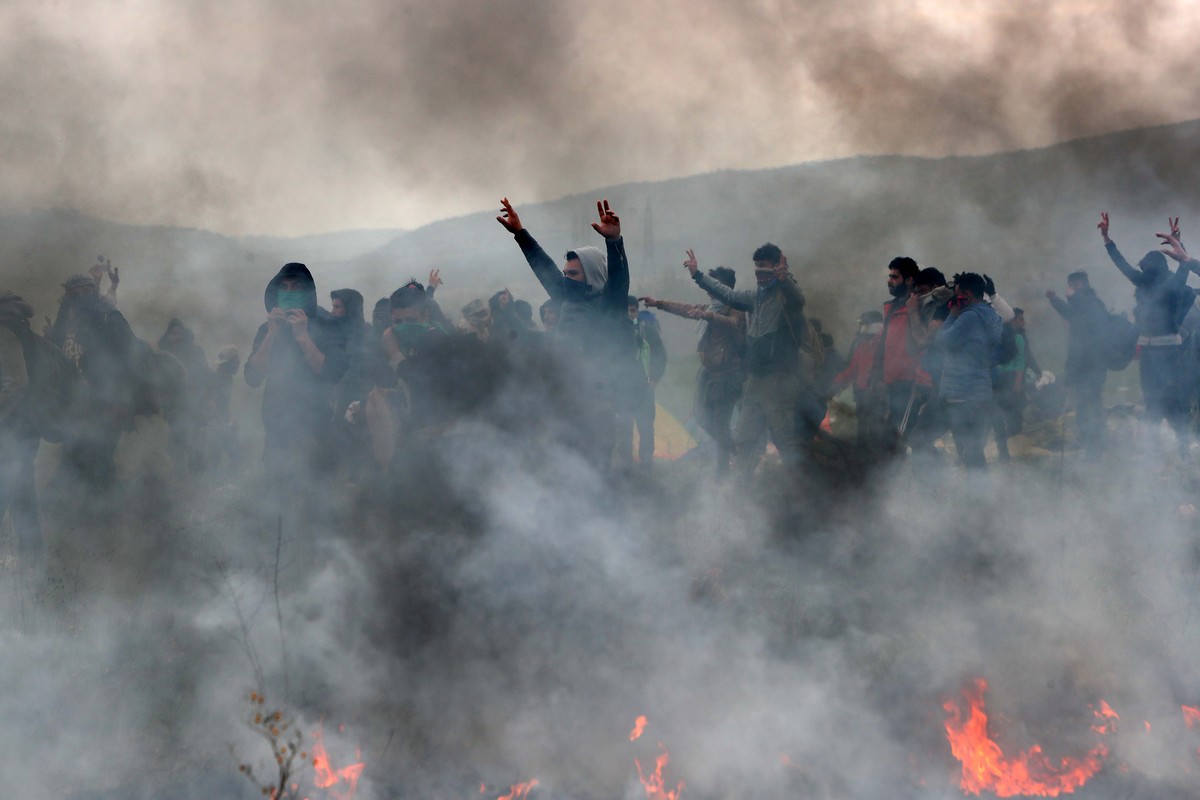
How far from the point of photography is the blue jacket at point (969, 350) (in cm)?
561

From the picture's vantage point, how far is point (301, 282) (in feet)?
17.9

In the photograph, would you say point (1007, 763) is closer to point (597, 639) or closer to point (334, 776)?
point (597, 639)

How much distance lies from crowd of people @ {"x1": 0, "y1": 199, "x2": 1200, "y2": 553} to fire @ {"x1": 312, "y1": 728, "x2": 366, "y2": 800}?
1581 millimetres

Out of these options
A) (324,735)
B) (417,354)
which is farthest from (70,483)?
(324,735)

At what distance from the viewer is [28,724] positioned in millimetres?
4305

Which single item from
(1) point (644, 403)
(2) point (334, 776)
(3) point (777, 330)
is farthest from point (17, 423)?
(3) point (777, 330)

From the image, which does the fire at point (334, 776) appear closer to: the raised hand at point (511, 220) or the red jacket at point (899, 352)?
the raised hand at point (511, 220)

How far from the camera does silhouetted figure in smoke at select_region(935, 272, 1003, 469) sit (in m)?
5.61

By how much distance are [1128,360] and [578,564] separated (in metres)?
4.81

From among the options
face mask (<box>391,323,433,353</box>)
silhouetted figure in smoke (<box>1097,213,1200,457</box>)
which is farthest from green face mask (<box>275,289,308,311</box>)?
silhouetted figure in smoke (<box>1097,213,1200,457</box>)

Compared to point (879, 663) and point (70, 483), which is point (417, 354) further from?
point (879, 663)

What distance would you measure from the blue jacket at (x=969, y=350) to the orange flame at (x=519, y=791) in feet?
10.7

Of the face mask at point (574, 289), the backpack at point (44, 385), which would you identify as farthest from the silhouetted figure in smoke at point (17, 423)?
the face mask at point (574, 289)

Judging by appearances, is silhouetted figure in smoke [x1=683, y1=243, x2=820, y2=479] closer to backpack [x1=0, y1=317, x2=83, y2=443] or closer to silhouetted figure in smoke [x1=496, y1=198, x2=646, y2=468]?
silhouetted figure in smoke [x1=496, y1=198, x2=646, y2=468]
